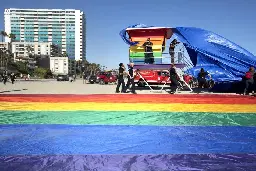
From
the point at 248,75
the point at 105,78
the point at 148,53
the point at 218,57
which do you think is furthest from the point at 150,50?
the point at 105,78

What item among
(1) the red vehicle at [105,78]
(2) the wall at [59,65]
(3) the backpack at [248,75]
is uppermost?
(2) the wall at [59,65]

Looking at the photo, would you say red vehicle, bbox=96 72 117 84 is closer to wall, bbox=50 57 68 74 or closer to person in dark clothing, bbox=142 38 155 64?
person in dark clothing, bbox=142 38 155 64

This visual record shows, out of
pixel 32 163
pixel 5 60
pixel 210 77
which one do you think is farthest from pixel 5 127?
pixel 5 60

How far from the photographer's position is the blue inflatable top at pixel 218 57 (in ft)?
47.8

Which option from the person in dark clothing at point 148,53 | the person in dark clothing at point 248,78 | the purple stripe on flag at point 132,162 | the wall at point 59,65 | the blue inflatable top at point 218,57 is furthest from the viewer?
the wall at point 59,65

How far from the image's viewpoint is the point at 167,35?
17.0 meters

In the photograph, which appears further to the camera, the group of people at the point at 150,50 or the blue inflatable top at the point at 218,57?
the group of people at the point at 150,50

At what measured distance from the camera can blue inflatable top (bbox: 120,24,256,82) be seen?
47.8 ft

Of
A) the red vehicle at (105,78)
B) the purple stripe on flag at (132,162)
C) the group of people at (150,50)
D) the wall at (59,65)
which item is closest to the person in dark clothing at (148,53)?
the group of people at (150,50)

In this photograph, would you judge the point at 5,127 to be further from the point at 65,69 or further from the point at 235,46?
the point at 65,69

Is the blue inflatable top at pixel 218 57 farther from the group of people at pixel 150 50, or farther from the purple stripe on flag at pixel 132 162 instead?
the purple stripe on flag at pixel 132 162

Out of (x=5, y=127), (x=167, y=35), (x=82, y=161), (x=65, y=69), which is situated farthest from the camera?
(x=65, y=69)

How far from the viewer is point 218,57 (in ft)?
48.3

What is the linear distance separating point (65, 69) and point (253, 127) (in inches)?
6372
